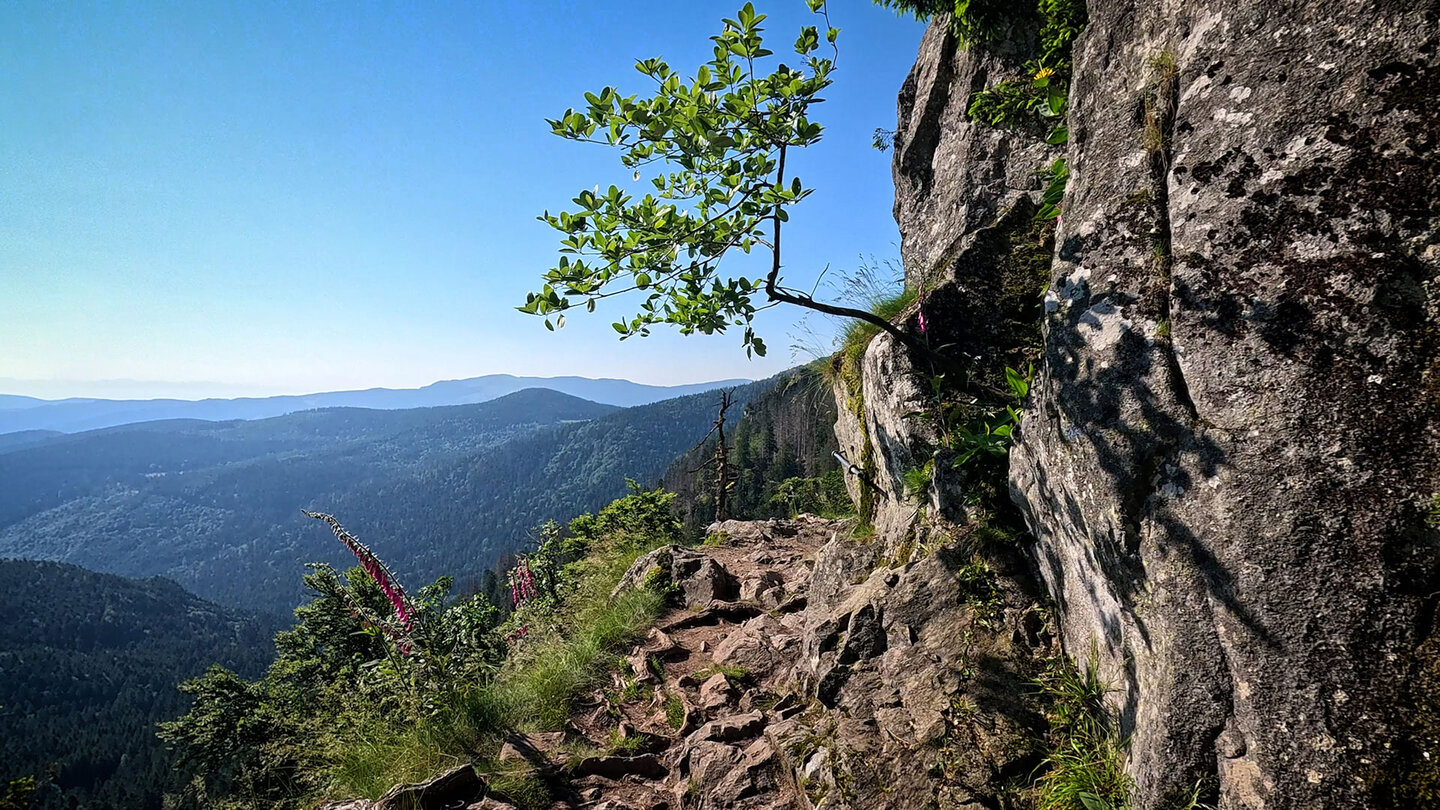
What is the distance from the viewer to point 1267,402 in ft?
8.46

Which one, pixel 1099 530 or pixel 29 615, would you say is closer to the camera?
pixel 1099 530

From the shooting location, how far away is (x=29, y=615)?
595 feet

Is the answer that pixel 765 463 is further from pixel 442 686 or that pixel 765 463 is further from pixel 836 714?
pixel 836 714

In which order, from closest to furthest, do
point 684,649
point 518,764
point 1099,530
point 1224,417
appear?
1. point 1224,417
2. point 1099,530
3. point 518,764
4. point 684,649

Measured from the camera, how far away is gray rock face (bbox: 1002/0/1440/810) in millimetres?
2297

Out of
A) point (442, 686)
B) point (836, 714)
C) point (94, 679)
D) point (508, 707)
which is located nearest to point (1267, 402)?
point (836, 714)

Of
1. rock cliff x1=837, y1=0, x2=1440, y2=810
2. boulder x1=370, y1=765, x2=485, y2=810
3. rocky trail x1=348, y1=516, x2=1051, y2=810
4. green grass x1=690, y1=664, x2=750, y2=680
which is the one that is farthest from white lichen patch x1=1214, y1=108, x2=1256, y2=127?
boulder x1=370, y1=765, x2=485, y2=810

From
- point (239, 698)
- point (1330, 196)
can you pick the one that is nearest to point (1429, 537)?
point (1330, 196)

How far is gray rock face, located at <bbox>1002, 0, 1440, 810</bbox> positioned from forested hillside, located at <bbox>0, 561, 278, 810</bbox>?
7803 cm

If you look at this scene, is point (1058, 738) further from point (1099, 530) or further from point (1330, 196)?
point (1330, 196)

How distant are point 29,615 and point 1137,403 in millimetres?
284046

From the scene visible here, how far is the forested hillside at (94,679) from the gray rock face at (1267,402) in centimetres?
7803

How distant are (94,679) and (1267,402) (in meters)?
237

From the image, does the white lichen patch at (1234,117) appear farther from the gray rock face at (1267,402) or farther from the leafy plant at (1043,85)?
the leafy plant at (1043,85)
